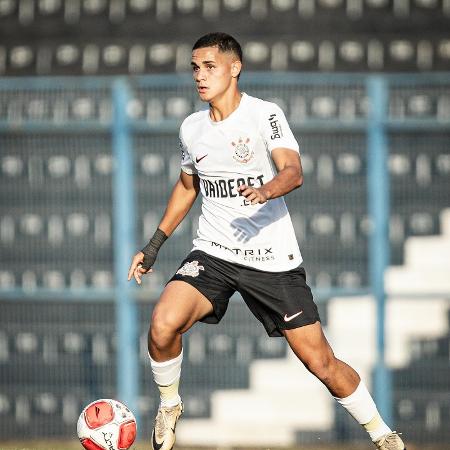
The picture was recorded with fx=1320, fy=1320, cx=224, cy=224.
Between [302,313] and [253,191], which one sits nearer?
[253,191]

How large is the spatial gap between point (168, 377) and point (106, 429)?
20.0 inches

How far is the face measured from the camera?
769cm

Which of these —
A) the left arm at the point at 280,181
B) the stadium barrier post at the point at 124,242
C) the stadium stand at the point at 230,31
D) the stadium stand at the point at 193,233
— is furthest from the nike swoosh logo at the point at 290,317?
the stadium stand at the point at 230,31

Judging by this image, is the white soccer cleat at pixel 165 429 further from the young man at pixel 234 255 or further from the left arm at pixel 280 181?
the left arm at pixel 280 181

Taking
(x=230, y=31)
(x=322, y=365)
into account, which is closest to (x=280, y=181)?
(x=322, y=365)

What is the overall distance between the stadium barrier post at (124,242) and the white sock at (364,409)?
335 centimetres

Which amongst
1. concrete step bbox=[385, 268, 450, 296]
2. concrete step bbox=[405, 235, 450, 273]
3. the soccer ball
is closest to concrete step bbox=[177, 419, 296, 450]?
concrete step bbox=[385, 268, 450, 296]

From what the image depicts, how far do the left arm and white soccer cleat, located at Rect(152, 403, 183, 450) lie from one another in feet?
5.36

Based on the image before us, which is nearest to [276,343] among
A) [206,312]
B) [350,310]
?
[350,310]

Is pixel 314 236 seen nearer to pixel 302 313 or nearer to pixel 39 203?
pixel 39 203

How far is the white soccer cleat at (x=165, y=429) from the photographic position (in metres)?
7.89

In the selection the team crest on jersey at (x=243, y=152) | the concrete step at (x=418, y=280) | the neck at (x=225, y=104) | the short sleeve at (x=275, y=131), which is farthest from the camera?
the concrete step at (x=418, y=280)

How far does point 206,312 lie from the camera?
25.6 feet

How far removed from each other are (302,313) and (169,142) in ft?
11.5
